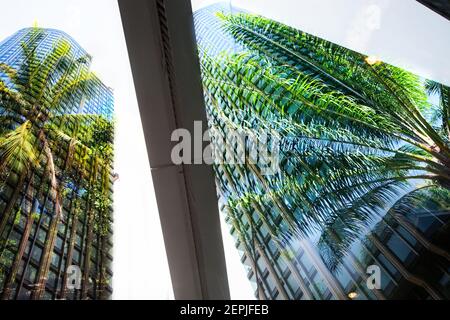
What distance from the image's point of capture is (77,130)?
3371 millimetres

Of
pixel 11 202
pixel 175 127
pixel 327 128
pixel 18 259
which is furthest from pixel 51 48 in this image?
pixel 175 127

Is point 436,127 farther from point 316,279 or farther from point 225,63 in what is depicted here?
point 316,279

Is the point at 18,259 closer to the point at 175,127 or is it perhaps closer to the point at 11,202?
the point at 11,202

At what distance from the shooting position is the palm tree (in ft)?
11.8

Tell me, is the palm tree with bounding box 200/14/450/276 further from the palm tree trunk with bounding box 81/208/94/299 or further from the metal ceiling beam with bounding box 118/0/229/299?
the metal ceiling beam with bounding box 118/0/229/299

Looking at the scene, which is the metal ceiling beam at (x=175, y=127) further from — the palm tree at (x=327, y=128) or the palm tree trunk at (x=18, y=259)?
the palm tree at (x=327, y=128)

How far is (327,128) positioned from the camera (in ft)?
15.5

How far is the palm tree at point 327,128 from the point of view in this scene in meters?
3.61
